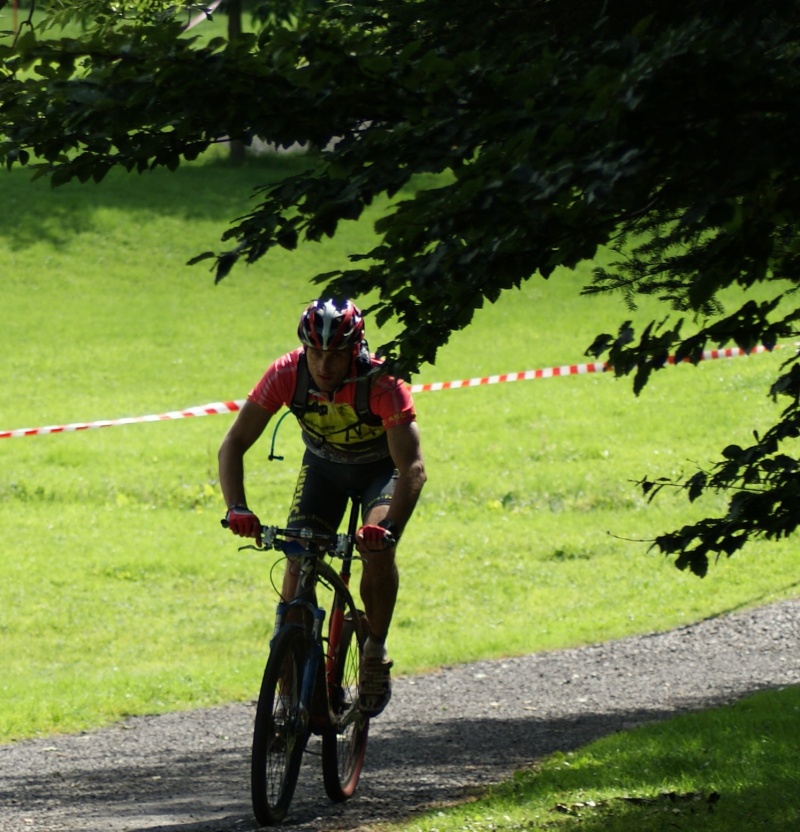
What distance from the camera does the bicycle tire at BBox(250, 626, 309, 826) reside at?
216 inches

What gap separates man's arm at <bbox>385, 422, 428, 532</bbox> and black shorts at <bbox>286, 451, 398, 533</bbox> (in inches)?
15.3

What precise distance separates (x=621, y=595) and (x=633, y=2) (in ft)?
24.8

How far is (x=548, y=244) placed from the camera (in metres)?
3.91

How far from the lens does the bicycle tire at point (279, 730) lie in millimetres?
5480

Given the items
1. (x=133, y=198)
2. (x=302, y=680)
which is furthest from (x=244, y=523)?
(x=133, y=198)

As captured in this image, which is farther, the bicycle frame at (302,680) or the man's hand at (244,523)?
the man's hand at (244,523)

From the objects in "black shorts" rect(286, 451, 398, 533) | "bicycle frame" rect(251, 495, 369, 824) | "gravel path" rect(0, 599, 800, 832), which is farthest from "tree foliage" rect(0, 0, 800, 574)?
"gravel path" rect(0, 599, 800, 832)

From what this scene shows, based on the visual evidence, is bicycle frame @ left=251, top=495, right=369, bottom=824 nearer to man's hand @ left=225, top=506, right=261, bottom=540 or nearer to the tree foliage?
man's hand @ left=225, top=506, right=261, bottom=540

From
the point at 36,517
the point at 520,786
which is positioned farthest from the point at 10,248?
the point at 520,786

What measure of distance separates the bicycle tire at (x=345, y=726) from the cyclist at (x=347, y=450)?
82mm

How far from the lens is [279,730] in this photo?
18.7 ft

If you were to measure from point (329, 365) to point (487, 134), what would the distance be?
6.58 feet

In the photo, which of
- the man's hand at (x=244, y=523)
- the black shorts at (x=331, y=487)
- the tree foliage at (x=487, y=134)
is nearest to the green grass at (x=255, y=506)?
the black shorts at (x=331, y=487)

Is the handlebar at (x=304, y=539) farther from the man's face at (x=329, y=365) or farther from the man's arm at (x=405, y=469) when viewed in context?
the man's face at (x=329, y=365)
